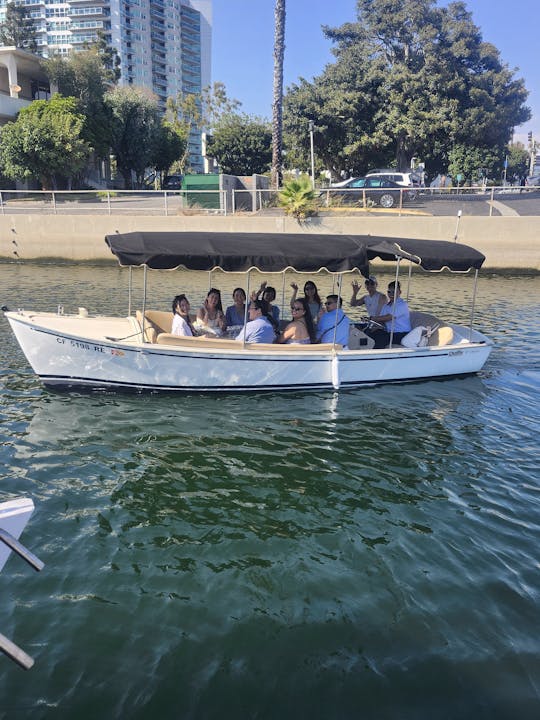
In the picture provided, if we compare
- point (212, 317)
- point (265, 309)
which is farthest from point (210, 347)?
point (265, 309)

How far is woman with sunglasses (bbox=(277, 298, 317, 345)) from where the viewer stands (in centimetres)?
965

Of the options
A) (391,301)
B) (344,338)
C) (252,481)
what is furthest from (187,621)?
(391,301)

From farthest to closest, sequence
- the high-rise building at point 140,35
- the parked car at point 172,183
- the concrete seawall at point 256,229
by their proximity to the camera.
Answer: the high-rise building at point 140,35 → the parked car at point 172,183 → the concrete seawall at point 256,229

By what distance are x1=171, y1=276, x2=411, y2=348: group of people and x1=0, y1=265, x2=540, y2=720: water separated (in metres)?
1.13

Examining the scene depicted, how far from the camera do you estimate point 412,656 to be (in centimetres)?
426

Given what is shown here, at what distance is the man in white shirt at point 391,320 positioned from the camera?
10766mm

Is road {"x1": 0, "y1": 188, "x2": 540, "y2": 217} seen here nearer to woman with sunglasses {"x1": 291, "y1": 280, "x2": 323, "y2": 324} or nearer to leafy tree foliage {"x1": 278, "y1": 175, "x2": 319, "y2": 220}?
leafy tree foliage {"x1": 278, "y1": 175, "x2": 319, "y2": 220}

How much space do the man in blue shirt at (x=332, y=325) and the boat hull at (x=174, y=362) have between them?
406 mm

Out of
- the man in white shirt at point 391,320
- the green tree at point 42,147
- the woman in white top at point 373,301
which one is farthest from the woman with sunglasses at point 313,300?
the green tree at point 42,147

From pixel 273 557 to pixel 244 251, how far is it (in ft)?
17.1

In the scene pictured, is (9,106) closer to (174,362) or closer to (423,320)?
(174,362)

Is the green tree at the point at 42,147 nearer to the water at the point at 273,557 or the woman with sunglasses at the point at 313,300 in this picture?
the water at the point at 273,557

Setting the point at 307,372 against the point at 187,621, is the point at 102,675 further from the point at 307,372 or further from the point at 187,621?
the point at 307,372

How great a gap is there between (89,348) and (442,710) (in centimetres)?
705
